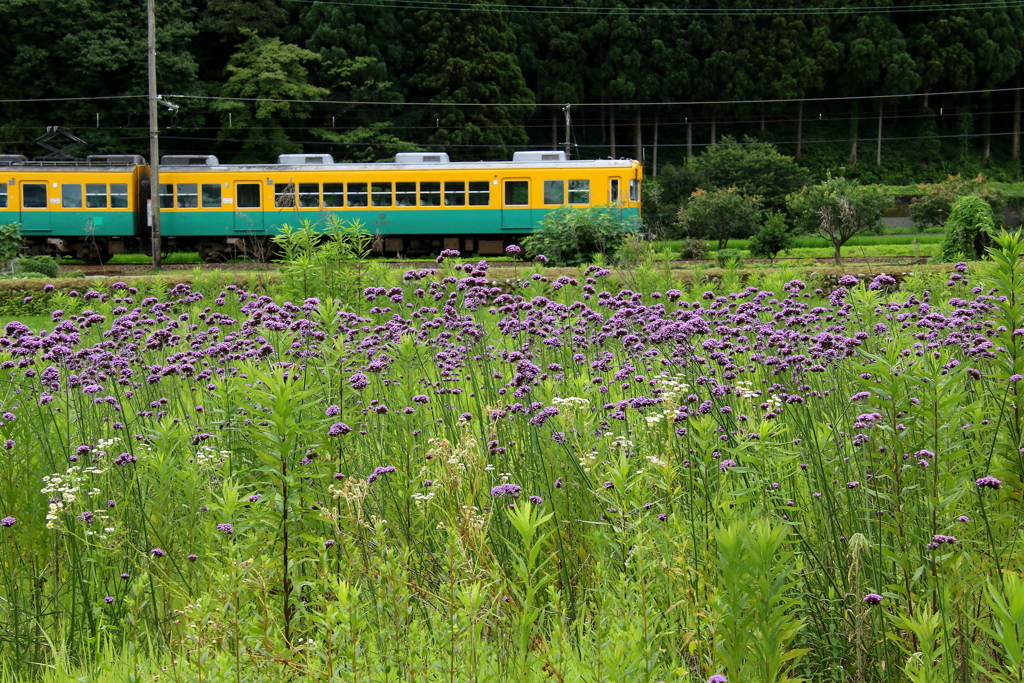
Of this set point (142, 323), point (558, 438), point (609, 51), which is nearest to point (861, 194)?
point (142, 323)

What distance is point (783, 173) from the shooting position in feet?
82.5

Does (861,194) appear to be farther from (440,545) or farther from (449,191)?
(440,545)

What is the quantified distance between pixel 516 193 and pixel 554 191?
31.5 inches

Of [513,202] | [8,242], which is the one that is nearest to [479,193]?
[513,202]

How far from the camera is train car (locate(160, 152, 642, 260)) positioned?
18609mm

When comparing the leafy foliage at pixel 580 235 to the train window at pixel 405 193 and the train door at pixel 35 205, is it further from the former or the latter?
the train door at pixel 35 205

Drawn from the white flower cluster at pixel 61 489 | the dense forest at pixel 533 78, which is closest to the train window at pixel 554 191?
the dense forest at pixel 533 78

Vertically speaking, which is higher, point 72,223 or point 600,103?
point 600,103

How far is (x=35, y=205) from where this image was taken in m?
19.7

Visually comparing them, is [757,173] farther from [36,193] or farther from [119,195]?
[36,193]

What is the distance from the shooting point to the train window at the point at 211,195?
1964cm

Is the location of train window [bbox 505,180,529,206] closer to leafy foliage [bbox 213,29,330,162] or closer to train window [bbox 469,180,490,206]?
train window [bbox 469,180,490,206]

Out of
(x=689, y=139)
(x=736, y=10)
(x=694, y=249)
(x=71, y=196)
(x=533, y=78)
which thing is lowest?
(x=694, y=249)

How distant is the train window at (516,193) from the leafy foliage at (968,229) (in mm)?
8763
